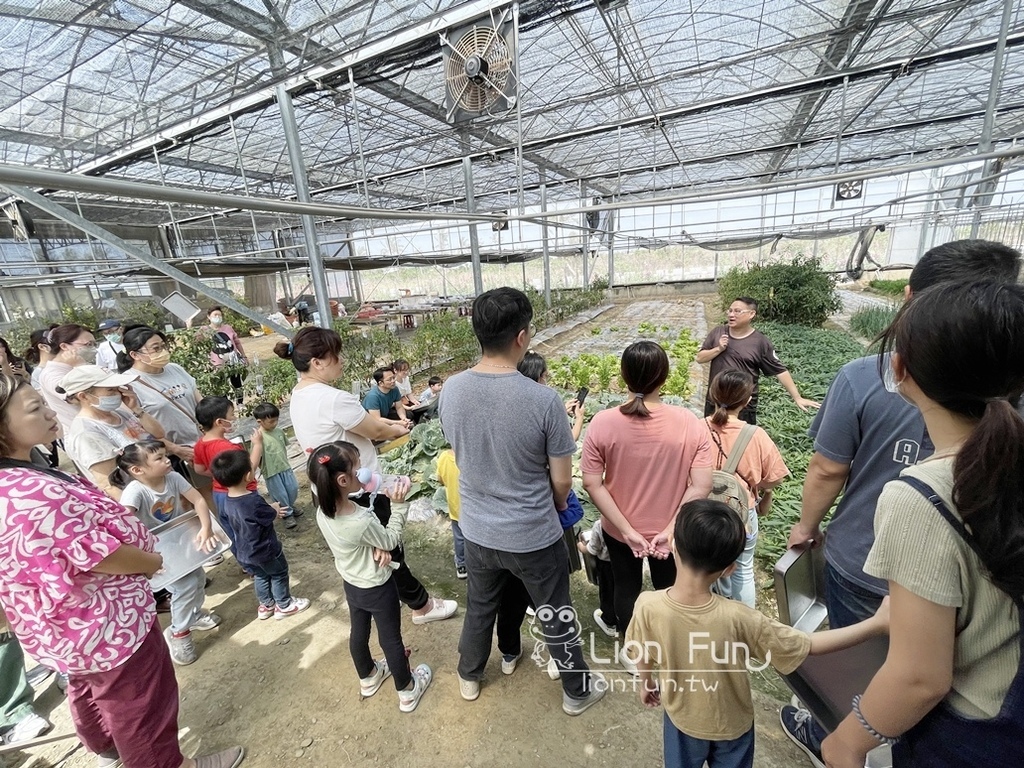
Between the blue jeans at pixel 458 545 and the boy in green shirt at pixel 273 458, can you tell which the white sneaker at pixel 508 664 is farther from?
the boy in green shirt at pixel 273 458

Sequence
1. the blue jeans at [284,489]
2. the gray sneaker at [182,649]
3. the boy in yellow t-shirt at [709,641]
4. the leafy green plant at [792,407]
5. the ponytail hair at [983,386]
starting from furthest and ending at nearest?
the blue jeans at [284,489] → the leafy green plant at [792,407] → the gray sneaker at [182,649] → the boy in yellow t-shirt at [709,641] → the ponytail hair at [983,386]

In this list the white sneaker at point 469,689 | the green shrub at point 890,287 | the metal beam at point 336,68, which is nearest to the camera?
the white sneaker at point 469,689

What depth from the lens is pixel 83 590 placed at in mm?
1362

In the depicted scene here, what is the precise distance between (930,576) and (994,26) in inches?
512

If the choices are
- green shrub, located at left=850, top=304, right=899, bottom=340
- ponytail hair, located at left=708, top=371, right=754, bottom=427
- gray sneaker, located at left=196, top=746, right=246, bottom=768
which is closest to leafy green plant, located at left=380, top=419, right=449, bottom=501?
gray sneaker, located at left=196, top=746, right=246, bottom=768

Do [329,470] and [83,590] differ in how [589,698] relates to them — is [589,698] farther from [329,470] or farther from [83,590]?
[83,590]

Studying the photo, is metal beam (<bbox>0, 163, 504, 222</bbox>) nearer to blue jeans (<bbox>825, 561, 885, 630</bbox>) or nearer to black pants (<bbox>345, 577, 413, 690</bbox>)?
black pants (<bbox>345, 577, 413, 690</bbox>)

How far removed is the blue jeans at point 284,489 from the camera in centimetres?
323

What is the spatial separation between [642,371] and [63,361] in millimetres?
3933

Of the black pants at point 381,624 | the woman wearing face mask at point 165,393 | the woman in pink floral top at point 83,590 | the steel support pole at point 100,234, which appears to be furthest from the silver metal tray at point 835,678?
the steel support pole at point 100,234

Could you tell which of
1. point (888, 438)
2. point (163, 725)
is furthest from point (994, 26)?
point (163, 725)

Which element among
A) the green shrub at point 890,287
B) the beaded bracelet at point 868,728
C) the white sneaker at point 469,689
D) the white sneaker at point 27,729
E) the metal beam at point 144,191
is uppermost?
the metal beam at point 144,191

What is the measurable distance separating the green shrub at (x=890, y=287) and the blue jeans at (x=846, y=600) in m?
15.9

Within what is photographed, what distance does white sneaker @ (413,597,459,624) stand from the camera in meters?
2.43
